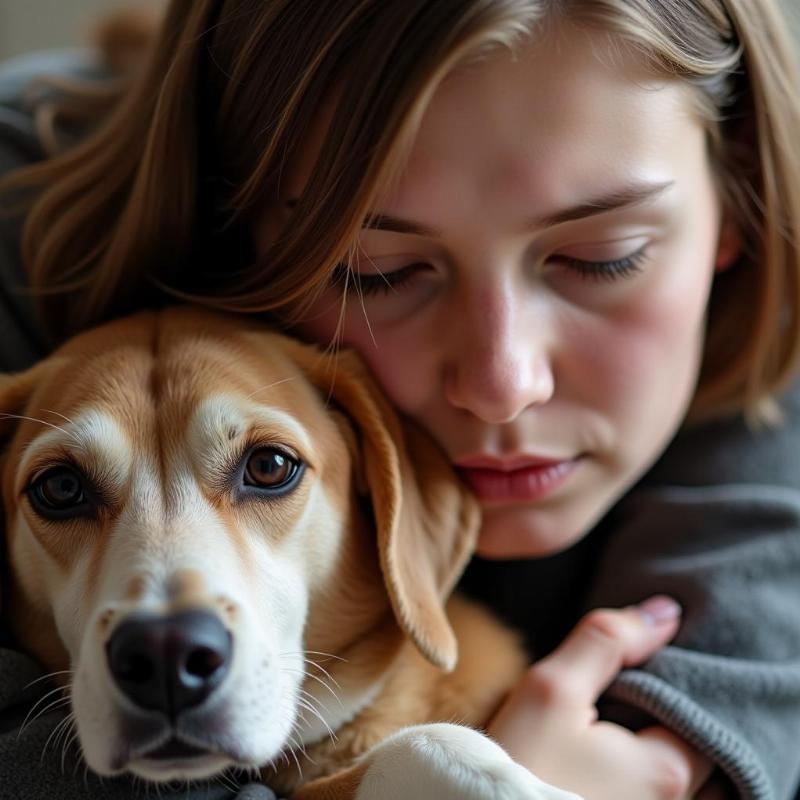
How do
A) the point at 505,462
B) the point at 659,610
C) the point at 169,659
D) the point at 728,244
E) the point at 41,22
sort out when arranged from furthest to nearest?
the point at 41,22, the point at 728,244, the point at 659,610, the point at 505,462, the point at 169,659

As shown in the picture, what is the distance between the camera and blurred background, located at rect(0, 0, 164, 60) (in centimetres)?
395

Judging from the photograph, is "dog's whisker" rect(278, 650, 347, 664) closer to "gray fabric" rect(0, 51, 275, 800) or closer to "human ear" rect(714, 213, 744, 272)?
"gray fabric" rect(0, 51, 275, 800)

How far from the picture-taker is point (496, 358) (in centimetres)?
152

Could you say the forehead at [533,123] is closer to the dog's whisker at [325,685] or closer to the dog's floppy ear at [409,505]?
the dog's floppy ear at [409,505]

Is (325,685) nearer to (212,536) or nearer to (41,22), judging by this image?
(212,536)

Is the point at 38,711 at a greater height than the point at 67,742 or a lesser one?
lesser

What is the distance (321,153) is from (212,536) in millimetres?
553

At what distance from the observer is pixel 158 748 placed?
1.25 metres

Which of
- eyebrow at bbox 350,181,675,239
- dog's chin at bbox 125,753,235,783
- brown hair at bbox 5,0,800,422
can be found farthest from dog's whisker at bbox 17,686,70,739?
eyebrow at bbox 350,181,675,239

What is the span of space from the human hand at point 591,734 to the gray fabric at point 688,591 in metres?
0.04

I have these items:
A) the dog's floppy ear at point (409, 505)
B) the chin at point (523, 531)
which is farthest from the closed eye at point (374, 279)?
the chin at point (523, 531)

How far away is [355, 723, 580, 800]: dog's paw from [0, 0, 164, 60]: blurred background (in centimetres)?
338

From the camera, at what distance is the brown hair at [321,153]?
4.60 ft

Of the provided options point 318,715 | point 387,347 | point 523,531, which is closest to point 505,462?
point 523,531
